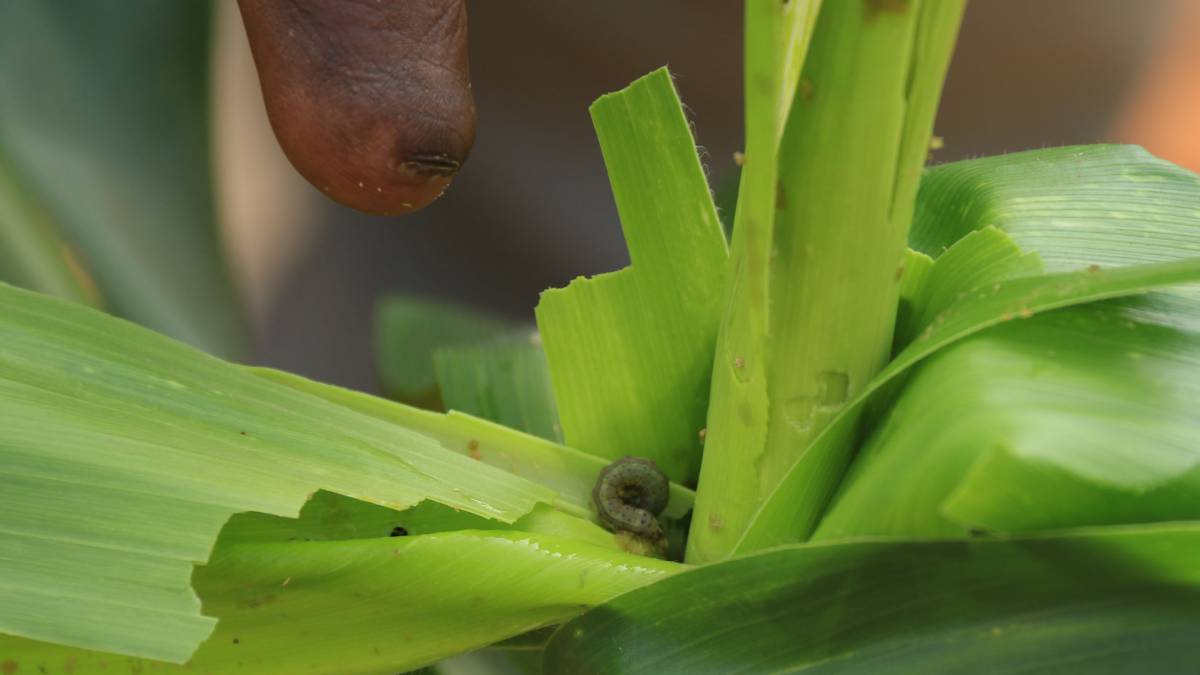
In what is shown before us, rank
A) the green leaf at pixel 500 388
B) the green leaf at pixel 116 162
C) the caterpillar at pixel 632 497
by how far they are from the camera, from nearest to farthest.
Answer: the caterpillar at pixel 632 497 < the green leaf at pixel 500 388 < the green leaf at pixel 116 162

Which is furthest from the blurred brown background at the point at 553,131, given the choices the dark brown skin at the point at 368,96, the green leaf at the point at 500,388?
the dark brown skin at the point at 368,96

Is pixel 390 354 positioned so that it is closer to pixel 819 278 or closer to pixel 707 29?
pixel 707 29

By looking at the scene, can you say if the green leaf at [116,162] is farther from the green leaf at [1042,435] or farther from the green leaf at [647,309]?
the green leaf at [1042,435]

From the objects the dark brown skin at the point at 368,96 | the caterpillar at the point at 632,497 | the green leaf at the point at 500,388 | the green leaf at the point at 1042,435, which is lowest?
the green leaf at the point at 500,388

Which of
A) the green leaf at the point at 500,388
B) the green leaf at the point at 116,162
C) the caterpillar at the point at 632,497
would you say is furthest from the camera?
the green leaf at the point at 116,162

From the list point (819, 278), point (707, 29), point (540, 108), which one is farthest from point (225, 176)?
point (819, 278)

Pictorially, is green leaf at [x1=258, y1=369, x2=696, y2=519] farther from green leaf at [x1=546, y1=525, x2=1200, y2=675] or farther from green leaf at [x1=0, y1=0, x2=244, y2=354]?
green leaf at [x1=0, y1=0, x2=244, y2=354]

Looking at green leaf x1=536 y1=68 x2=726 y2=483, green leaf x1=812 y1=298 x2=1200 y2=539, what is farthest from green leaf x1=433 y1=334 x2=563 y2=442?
green leaf x1=812 y1=298 x2=1200 y2=539
